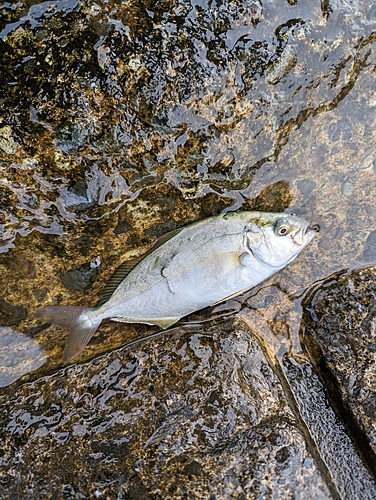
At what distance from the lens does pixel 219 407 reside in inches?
94.1

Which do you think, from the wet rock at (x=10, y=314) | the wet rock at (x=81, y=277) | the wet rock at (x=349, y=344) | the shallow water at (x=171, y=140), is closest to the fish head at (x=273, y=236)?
the shallow water at (x=171, y=140)

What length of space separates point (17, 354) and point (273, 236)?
1.98 metres

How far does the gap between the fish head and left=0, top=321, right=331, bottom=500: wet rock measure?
0.54m

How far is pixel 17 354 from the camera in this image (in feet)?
9.32

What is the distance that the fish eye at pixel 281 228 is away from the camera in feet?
8.57

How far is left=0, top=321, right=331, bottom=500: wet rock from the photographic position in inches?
84.4

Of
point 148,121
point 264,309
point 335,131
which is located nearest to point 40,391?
point 264,309

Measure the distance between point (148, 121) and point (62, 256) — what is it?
107 cm

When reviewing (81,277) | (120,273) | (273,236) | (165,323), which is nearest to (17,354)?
(81,277)

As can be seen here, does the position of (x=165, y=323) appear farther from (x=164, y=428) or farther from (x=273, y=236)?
(x=273, y=236)

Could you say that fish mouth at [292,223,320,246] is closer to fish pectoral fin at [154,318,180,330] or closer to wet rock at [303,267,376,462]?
wet rock at [303,267,376,462]

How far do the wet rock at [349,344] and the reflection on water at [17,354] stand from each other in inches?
76.7

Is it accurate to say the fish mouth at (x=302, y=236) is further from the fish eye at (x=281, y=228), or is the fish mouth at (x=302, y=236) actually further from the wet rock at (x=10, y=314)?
the wet rock at (x=10, y=314)

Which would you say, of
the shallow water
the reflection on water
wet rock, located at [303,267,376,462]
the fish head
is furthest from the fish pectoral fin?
wet rock, located at [303,267,376,462]
